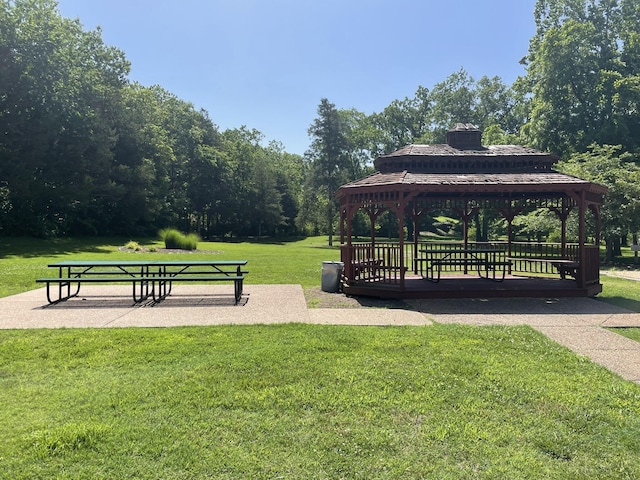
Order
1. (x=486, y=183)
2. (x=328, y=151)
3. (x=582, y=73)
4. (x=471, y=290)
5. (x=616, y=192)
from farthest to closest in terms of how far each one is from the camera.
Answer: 1. (x=328, y=151)
2. (x=582, y=73)
3. (x=616, y=192)
4. (x=471, y=290)
5. (x=486, y=183)

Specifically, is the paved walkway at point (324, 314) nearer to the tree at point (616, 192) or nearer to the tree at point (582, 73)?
the tree at point (616, 192)

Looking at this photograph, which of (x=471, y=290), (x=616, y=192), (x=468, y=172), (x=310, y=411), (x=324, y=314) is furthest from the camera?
(x=616, y=192)

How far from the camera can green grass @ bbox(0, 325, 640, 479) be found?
268cm

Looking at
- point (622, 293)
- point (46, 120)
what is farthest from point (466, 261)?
point (46, 120)

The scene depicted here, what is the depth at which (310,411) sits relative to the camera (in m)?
3.42

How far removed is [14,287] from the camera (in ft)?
35.1

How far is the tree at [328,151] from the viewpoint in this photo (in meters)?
42.4

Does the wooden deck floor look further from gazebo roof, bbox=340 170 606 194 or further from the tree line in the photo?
the tree line

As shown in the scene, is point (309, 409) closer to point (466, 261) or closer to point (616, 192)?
point (466, 261)

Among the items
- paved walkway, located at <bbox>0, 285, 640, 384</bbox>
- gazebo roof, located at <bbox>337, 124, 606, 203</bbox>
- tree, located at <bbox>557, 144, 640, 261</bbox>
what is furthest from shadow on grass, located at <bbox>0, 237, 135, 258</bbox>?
tree, located at <bbox>557, 144, 640, 261</bbox>

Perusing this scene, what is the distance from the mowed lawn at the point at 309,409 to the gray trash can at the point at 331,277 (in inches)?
200

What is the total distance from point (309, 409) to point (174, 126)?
48.8 metres

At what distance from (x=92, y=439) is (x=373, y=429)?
2.01 meters

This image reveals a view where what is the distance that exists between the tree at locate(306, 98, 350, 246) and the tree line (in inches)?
4.4
